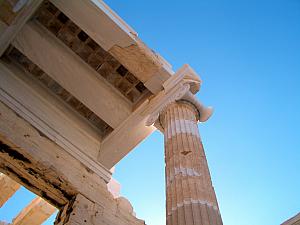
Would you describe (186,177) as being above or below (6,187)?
above

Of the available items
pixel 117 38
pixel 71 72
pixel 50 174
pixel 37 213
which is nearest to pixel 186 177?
pixel 50 174

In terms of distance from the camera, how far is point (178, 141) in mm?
7156

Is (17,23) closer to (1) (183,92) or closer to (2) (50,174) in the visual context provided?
(2) (50,174)

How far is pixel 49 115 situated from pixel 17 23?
8.35 feet

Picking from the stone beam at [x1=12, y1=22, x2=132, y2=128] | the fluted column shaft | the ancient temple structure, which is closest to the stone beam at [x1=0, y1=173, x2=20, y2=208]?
the ancient temple structure

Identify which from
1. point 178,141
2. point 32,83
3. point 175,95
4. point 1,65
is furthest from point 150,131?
point 1,65

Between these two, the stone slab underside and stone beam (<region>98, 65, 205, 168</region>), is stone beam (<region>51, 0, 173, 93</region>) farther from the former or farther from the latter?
the stone slab underside

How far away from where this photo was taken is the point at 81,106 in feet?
35.1

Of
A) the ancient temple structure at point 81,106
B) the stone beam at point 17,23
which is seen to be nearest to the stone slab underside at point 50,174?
the ancient temple structure at point 81,106

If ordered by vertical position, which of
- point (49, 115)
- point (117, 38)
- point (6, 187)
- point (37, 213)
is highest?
point (117, 38)

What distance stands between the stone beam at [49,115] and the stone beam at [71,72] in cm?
58

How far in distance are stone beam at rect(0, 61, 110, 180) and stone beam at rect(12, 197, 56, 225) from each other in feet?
9.55

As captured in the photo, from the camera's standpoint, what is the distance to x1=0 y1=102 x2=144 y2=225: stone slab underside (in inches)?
286

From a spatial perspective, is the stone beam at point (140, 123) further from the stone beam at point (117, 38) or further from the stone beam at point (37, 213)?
the stone beam at point (37, 213)
